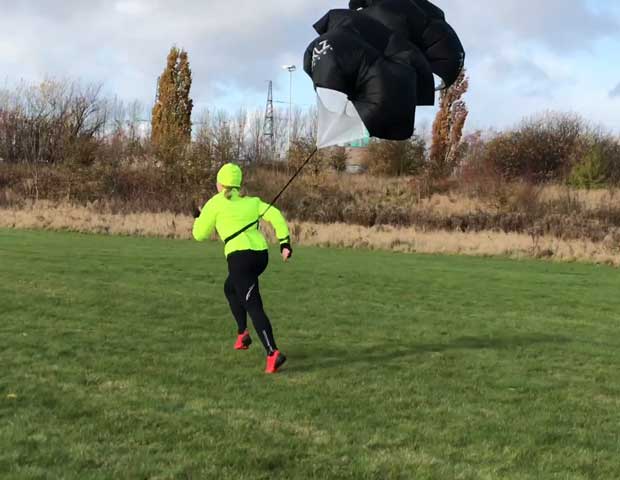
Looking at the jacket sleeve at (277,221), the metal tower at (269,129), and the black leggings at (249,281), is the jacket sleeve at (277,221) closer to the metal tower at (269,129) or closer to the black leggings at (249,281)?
the black leggings at (249,281)

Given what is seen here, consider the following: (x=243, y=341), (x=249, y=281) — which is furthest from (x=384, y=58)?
(x=243, y=341)

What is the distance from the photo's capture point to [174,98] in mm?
53469

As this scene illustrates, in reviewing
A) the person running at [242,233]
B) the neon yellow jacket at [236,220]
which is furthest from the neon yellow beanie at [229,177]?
the neon yellow jacket at [236,220]

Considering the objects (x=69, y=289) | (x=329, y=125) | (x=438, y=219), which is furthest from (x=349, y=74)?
(x=438, y=219)

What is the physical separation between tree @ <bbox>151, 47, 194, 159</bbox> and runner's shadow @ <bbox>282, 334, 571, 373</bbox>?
149ft

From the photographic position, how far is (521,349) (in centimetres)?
873

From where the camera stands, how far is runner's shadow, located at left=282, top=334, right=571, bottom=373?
24.2 ft

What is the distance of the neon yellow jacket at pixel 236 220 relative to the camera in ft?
23.0

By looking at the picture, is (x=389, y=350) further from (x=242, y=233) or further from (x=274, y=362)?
(x=242, y=233)

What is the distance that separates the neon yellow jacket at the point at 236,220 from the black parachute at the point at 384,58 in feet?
4.47

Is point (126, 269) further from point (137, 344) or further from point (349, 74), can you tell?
point (349, 74)

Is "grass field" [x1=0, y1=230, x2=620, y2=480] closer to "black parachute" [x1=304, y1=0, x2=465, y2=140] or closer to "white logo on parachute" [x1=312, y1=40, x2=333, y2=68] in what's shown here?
"black parachute" [x1=304, y1=0, x2=465, y2=140]

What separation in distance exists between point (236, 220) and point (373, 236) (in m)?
23.5

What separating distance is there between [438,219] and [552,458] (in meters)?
33.9
